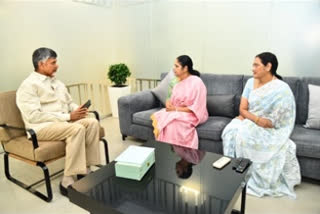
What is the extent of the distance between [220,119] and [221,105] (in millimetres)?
182

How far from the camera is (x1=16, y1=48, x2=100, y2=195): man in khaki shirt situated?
6.74 feet

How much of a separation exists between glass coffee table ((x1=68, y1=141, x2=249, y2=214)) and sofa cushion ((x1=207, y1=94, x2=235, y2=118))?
1.10 metres

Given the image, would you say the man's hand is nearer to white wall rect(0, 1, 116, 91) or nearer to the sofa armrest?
the sofa armrest

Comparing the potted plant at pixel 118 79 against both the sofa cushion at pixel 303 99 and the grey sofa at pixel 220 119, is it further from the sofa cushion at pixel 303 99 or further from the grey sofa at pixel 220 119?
→ the sofa cushion at pixel 303 99

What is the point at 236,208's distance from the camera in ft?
6.14

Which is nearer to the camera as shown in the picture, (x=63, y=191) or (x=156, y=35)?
(x=63, y=191)

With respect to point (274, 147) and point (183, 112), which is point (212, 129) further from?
point (274, 147)

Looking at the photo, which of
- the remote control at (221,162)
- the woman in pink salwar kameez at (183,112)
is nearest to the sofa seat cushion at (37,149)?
the woman in pink salwar kameez at (183,112)

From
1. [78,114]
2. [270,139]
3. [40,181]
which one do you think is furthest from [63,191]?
[270,139]

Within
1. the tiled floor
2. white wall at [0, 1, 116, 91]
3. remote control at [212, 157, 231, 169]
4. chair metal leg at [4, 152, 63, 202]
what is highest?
white wall at [0, 1, 116, 91]

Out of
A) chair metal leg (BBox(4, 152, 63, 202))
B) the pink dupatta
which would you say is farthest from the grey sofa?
chair metal leg (BBox(4, 152, 63, 202))

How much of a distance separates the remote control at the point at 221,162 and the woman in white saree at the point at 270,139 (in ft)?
1.43

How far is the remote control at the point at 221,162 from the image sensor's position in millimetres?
1637

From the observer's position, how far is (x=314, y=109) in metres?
2.34
